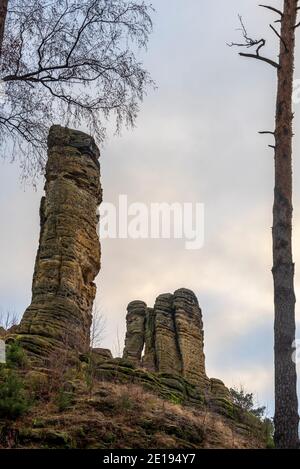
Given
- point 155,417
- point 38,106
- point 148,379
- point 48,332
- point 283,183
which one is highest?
point 38,106

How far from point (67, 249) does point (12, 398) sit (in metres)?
6.88

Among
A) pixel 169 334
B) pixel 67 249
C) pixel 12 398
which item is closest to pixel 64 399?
pixel 12 398

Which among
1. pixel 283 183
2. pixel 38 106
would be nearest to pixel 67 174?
pixel 38 106

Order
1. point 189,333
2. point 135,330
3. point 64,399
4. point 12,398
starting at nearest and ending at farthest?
point 12,398
point 64,399
point 189,333
point 135,330

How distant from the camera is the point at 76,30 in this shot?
10.1 m

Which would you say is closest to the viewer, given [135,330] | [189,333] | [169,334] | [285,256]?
[285,256]

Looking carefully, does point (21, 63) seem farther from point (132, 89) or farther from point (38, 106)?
point (132, 89)

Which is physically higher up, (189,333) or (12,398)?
(189,333)

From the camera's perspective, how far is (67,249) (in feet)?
48.9

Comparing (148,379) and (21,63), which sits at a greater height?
(21,63)

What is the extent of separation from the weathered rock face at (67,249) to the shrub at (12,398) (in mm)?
3211

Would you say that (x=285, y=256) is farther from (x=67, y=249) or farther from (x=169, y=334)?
(x=169, y=334)
